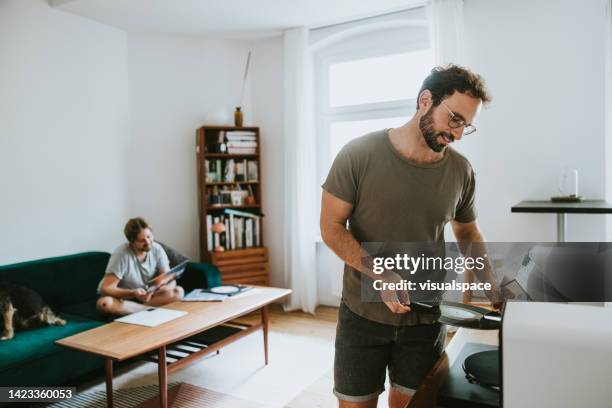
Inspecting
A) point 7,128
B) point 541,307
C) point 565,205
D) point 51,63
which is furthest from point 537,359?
point 51,63

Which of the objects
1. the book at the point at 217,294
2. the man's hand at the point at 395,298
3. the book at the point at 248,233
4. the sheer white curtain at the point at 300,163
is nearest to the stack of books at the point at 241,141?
the sheer white curtain at the point at 300,163

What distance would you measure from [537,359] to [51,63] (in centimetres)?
389

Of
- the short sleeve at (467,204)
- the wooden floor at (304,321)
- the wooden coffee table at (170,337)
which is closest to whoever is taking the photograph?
the short sleeve at (467,204)

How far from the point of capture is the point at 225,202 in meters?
4.21

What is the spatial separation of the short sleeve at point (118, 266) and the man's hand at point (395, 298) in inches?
89.0

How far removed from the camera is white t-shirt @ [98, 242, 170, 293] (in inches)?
114

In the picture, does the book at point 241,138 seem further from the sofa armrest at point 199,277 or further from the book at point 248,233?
the sofa armrest at point 199,277

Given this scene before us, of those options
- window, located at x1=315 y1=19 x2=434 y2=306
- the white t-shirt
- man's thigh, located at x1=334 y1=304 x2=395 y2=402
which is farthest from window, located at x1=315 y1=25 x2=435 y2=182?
man's thigh, located at x1=334 y1=304 x2=395 y2=402

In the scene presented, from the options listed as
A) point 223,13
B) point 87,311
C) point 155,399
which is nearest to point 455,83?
point 155,399

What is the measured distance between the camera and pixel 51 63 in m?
3.46

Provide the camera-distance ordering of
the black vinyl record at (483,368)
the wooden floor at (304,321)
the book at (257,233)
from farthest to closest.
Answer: the book at (257,233), the wooden floor at (304,321), the black vinyl record at (483,368)

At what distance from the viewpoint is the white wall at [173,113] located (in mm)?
4141

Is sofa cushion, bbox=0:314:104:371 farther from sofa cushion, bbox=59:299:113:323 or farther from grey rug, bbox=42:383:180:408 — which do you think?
grey rug, bbox=42:383:180:408

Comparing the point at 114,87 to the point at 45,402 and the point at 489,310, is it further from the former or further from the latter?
the point at 489,310
